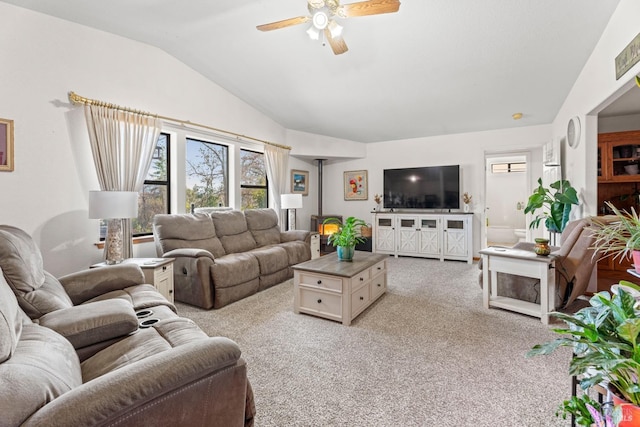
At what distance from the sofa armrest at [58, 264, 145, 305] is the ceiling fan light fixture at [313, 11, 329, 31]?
2387 millimetres

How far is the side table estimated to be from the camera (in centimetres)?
273

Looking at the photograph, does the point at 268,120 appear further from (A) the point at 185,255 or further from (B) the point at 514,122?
(B) the point at 514,122

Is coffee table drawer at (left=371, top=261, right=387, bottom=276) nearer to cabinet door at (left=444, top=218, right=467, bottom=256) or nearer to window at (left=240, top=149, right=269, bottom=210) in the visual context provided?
cabinet door at (left=444, top=218, right=467, bottom=256)

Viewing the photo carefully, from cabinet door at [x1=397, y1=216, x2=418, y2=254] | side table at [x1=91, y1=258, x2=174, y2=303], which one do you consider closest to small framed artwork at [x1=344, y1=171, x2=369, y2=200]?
cabinet door at [x1=397, y1=216, x2=418, y2=254]

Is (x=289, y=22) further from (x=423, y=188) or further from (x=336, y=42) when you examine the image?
(x=423, y=188)

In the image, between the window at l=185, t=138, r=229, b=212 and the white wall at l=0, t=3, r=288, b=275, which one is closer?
the white wall at l=0, t=3, r=288, b=275

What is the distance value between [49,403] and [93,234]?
2.83 metres

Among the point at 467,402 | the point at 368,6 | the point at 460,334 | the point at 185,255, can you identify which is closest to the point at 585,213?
the point at 460,334

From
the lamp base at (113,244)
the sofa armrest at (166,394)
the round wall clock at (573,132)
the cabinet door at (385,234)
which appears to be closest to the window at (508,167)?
the cabinet door at (385,234)

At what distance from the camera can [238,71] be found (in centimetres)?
392

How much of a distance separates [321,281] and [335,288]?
159 mm

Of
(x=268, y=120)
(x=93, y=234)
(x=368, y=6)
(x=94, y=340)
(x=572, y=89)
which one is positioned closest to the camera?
(x=94, y=340)

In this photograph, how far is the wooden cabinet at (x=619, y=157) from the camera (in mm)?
3764

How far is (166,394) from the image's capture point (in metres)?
0.96
